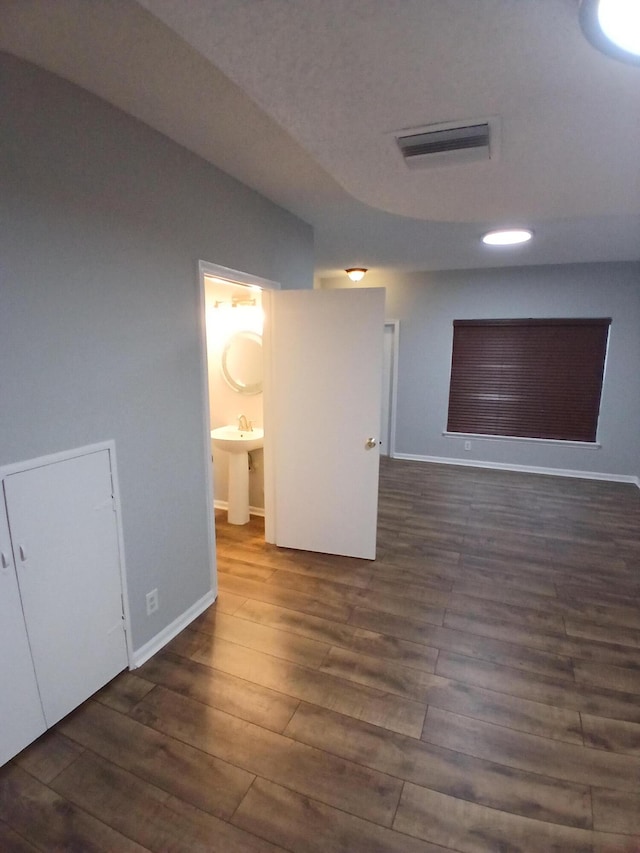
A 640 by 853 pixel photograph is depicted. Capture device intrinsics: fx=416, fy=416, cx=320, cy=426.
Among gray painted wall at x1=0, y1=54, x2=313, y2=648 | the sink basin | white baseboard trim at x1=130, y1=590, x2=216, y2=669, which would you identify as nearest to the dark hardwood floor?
white baseboard trim at x1=130, y1=590, x2=216, y2=669

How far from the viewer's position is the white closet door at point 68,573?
157cm

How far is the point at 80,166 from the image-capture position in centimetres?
160

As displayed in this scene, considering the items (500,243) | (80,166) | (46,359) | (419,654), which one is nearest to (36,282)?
(46,359)

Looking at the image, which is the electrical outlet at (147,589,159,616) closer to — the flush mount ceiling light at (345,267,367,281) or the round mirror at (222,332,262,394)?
the round mirror at (222,332,262,394)

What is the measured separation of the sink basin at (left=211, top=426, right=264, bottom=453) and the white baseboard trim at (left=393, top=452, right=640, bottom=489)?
2829 mm

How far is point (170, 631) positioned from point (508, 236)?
3757 millimetres

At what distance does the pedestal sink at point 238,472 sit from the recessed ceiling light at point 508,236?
8.31 ft

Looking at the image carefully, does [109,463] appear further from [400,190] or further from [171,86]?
[400,190]

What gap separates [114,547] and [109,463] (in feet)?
1.33

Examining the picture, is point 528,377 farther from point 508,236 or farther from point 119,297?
point 119,297

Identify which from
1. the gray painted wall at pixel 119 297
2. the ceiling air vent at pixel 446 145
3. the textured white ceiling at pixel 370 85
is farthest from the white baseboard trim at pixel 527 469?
the ceiling air vent at pixel 446 145

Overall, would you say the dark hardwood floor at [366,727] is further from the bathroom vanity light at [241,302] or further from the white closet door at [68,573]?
the bathroom vanity light at [241,302]

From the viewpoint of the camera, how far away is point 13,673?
156cm

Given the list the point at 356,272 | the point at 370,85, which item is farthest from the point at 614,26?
the point at 356,272
